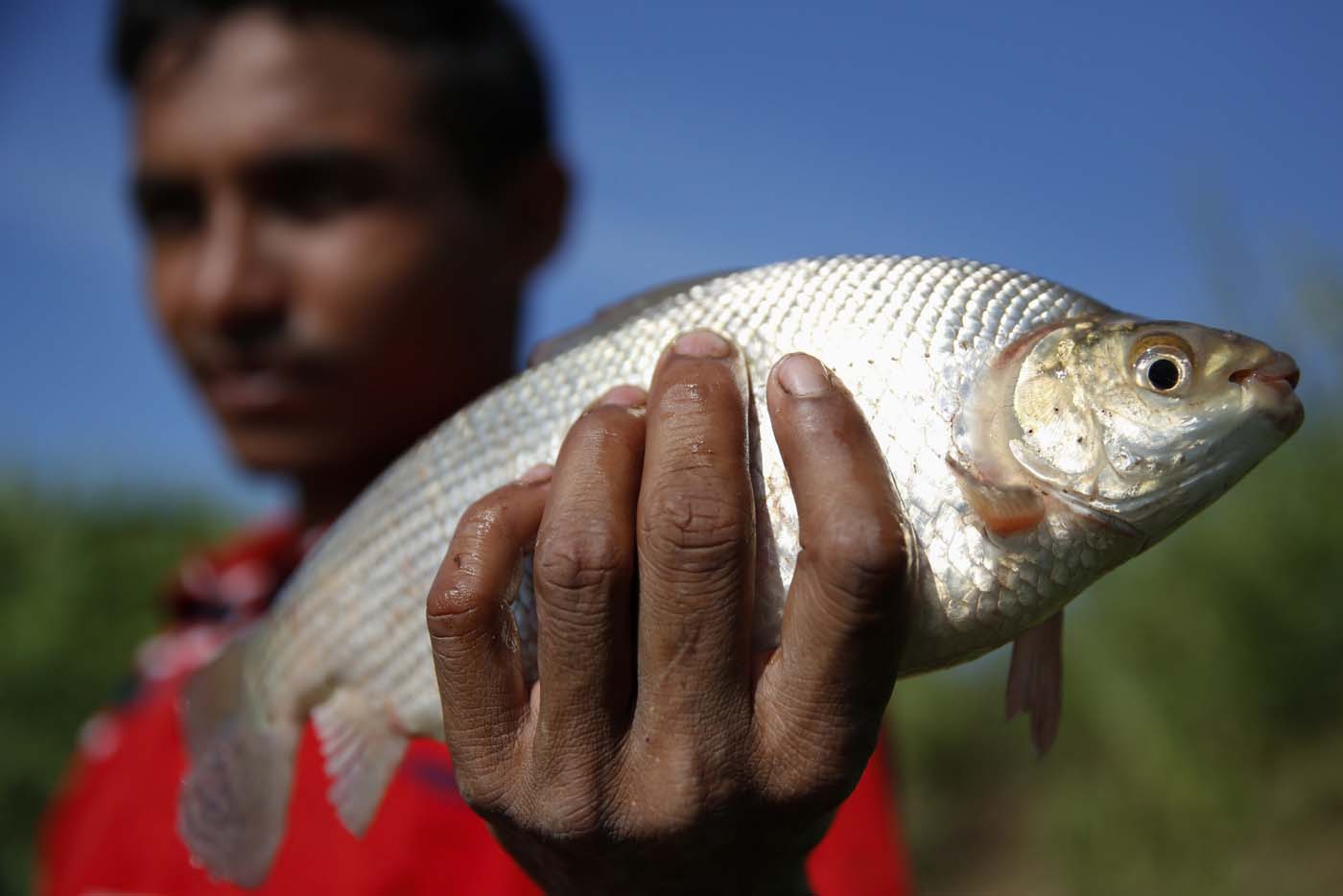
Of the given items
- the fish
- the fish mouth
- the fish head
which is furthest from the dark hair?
the fish mouth

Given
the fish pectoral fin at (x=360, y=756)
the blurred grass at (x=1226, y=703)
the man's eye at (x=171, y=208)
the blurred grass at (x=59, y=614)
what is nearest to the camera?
the fish pectoral fin at (x=360, y=756)

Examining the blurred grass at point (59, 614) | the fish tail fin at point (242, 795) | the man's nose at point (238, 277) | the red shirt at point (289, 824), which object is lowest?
the blurred grass at point (59, 614)

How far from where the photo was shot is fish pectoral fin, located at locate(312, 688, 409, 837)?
Answer: 4.77 ft

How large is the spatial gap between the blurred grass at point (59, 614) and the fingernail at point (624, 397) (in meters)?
6.75

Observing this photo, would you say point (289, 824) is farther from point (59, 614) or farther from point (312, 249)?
point (59, 614)

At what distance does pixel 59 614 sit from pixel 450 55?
5.74 m

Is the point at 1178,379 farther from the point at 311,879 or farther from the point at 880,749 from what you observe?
the point at 311,879

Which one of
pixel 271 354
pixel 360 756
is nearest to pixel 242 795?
pixel 360 756

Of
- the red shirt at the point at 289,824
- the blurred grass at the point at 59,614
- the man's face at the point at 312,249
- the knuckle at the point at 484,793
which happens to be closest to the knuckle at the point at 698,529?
the knuckle at the point at 484,793

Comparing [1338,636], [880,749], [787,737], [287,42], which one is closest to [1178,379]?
[787,737]

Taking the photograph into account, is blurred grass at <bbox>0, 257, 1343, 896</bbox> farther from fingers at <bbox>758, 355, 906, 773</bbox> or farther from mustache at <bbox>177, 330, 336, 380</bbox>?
fingers at <bbox>758, 355, 906, 773</bbox>

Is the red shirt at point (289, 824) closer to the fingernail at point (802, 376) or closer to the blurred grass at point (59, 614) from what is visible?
the fingernail at point (802, 376)

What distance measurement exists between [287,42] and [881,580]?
2442 millimetres

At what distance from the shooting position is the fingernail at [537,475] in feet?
4.25
